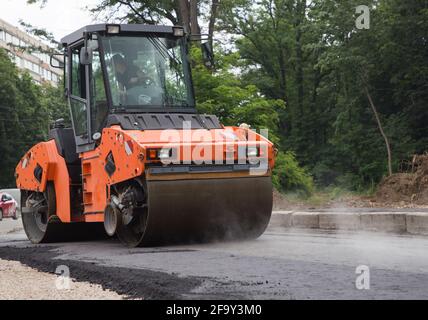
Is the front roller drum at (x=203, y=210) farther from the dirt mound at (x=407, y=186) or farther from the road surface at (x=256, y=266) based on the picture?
the dirt mound at (x=407, y=186)

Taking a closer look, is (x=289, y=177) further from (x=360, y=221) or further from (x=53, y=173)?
(x=53, y=173)

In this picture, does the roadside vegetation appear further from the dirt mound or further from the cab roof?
the dirt mound

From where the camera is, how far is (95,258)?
372 inches

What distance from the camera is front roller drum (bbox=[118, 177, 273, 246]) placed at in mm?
9766

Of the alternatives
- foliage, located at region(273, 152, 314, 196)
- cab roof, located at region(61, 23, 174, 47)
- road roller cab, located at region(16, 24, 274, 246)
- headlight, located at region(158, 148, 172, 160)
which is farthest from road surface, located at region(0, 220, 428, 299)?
foliage, located at region(273, 152, 314, 196)

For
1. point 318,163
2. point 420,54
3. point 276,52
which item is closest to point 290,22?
point 276,52

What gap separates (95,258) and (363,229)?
18.6ft

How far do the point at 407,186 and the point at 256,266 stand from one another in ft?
45.4

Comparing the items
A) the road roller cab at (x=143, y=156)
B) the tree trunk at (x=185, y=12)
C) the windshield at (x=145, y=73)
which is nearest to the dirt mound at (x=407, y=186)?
the tree trunk at (x=185, y=12)

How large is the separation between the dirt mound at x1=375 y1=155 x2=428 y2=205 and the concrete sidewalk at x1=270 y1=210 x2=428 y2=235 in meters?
5.12

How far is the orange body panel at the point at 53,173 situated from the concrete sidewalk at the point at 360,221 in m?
4.70

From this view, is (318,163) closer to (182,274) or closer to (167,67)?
(167,67)

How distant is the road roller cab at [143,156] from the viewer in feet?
32.4

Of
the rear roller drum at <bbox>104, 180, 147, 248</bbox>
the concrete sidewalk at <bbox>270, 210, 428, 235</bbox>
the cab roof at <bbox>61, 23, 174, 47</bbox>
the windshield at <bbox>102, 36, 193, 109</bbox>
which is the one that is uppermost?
the cab roof at <bbox>61, 23, 174, 47</bbox>
